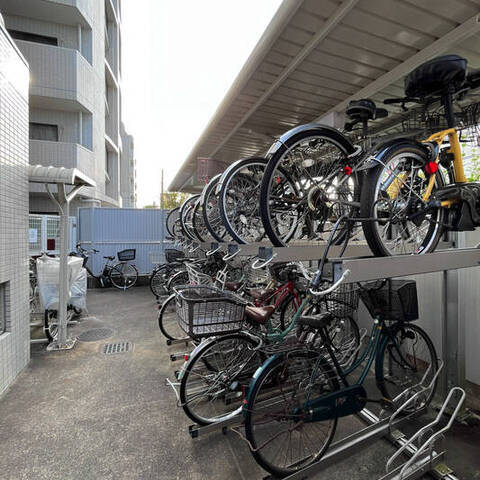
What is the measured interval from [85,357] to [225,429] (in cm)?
236

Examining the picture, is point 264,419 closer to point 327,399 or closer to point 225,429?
point 327,399

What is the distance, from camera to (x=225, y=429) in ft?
7.97

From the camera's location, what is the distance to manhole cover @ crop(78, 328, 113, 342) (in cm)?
448

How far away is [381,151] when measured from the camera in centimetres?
181

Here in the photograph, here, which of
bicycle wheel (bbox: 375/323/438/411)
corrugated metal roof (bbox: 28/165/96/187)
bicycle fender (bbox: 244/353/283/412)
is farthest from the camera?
corrugated metal roof (bbox: 28/165/96/187)

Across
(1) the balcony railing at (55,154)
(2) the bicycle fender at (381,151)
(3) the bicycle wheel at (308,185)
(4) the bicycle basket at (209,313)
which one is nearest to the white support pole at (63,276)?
(4) the bicycle basket at (209,313)

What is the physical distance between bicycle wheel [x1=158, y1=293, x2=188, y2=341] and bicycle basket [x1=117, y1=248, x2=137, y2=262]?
345 centimetres

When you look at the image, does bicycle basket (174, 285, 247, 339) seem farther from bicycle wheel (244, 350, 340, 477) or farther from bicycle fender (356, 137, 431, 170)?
bicycle fender (356, 137, 431, 170)

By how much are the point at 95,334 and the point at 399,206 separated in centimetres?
461

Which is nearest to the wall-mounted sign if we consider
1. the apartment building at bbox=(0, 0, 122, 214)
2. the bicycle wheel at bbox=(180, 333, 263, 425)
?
the apartment building at bbox=(0, 0, 122, 214)

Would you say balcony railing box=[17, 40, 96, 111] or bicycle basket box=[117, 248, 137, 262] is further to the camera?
balcony railing box=[17, 40, 96, 111]

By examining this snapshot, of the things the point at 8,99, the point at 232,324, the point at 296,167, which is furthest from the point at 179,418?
the point at 8,99

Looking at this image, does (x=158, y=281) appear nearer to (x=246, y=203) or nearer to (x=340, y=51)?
(x=246, y=203)

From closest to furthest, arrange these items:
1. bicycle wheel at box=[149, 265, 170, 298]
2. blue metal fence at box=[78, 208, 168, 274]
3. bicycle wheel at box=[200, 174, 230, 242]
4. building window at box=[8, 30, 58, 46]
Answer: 1. bicycle wheel at box=[200, 174, 230, 242]
2. bicycle wheel at box=[149, 265, 170, 298]
3. blue metal fence at box=[78, 208, 168, 274]
4. building window at box=[8, 30, 58, 46]
